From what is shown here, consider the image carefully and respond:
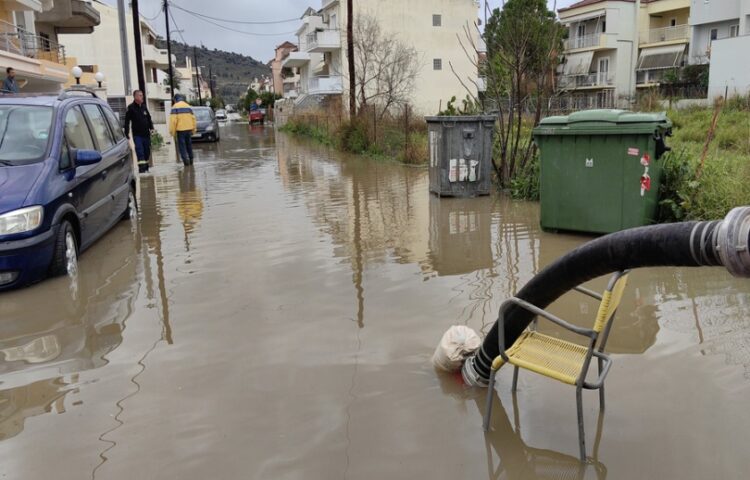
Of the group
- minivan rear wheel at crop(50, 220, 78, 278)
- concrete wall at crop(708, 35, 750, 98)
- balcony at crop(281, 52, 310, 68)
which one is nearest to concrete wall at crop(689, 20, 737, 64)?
concrete wall at crop(708, 35, 750, 98)

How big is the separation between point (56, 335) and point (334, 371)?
2201 mm

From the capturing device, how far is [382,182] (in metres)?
13.1

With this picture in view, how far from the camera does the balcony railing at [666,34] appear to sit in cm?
4770

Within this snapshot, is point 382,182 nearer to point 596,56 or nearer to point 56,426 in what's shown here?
point 56,426

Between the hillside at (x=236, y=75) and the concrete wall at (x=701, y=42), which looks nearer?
the concrete wall at (x=701, y=42)

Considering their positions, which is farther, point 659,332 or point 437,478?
point 659,332

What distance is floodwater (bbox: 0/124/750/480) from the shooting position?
3.12 metres

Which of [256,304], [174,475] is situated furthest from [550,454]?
[256,304]

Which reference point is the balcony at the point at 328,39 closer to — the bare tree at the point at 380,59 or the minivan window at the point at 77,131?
the bare tree at the point at 380,59

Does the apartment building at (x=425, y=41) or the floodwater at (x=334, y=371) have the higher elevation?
the apartment building at (x=425, y=41)

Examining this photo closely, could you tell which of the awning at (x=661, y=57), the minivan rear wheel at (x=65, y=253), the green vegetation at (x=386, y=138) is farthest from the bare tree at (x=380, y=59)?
the minivan rear wheel at (x=65, y=253)

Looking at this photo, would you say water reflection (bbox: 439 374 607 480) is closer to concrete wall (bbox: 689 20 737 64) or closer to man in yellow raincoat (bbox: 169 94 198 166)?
man in yellow raincoat (bbox: 169 94 198 166)

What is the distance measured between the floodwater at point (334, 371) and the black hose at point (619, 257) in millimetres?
555

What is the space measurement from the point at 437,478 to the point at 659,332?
7.86 feet
